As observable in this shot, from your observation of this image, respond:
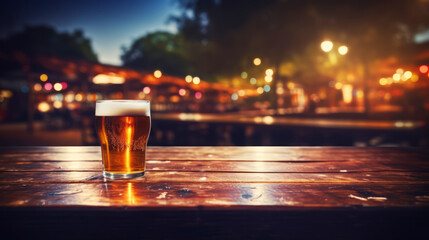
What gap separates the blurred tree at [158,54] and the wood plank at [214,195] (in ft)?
103

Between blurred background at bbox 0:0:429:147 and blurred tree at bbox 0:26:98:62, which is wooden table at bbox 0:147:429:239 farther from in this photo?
blurred tree at bbox 0:26:98:62

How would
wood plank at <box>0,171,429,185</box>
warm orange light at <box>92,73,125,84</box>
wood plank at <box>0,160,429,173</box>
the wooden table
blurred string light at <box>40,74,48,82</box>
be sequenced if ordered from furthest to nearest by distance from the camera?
blurred string light at <box>40,74,48,82</box>
warm orange light at <box>92,73,125,84</box>
wood plank at <box>0,160,429,173</box>
wood plank at <box>0,171,429,185</box>
the wooden table

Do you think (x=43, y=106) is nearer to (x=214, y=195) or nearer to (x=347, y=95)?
(x=214, y=195)

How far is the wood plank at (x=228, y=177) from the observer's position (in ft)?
2.70

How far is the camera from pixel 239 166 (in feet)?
3.53

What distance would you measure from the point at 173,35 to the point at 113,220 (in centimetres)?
4841

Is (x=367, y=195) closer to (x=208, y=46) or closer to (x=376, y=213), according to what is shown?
(x=376, y=213)

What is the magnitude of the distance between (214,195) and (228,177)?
8.4 inches

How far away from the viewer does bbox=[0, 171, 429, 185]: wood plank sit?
824 mm

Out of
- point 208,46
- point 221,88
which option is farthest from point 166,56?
point 208,46

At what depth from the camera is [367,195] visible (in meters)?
0.68

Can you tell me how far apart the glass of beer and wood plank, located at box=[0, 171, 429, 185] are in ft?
0.16

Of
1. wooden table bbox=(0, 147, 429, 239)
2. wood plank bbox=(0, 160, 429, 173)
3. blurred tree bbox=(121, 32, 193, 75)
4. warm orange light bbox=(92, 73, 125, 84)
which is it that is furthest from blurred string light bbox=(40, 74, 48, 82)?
blurred tree bbox=(121, 32, 193, 75)

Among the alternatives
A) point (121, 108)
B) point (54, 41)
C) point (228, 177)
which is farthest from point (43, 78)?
point (54, 41)
